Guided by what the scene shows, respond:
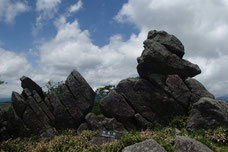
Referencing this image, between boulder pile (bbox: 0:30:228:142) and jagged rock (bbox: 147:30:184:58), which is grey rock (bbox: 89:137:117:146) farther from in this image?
jagged rock (bbox: 147:30:184:58)

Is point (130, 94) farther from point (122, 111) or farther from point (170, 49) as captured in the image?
point (170, 49)

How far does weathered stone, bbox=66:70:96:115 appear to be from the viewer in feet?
81.0

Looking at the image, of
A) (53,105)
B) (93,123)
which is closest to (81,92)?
(53,105)

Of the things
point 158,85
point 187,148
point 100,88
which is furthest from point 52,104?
point 187,148

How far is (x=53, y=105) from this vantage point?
2461 cm

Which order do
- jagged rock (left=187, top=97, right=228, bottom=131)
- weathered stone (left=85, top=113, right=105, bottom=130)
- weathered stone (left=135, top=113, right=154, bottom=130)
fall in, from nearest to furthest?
jagged rock (left=187, top=97, right=228, bottom=131) < weathered stone (left=85, top=113, right=105, bottom=130) < weathered stone (left=135, top=113, right=154, bottom=130)

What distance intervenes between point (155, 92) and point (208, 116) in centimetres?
697

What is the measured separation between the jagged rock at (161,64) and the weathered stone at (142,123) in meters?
5.57

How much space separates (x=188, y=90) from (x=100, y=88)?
1645 cm

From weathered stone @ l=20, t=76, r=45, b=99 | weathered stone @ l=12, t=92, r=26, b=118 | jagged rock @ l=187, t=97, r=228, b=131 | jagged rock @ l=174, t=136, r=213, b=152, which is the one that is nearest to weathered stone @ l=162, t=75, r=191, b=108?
jagged rock @ l=187, t=97, r=228, b=131

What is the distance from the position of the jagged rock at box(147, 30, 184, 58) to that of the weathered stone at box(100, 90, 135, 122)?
9978 millimetres

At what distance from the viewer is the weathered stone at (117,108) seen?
23.6 metres

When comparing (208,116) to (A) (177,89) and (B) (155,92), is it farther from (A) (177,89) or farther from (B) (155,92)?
(B) (155,92)

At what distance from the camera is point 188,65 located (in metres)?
25.8
